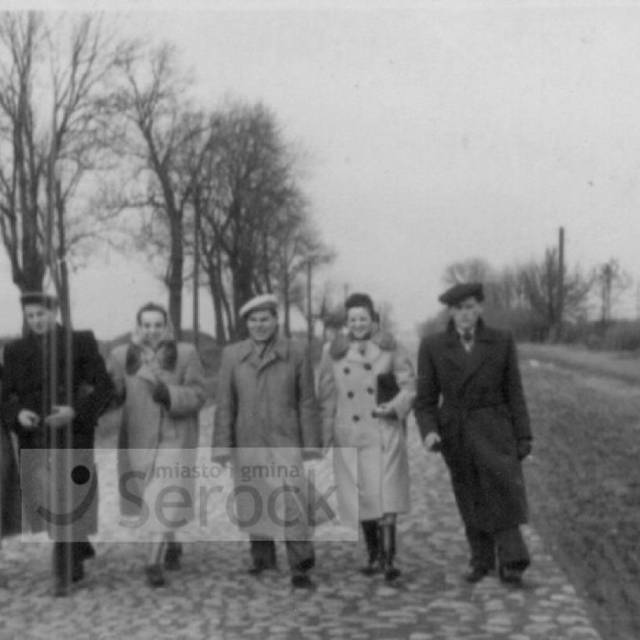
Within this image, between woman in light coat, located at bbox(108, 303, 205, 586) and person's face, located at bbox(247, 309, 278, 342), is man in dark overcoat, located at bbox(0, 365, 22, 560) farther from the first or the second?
person's face, located at bbox(247, 309, 278, 342)

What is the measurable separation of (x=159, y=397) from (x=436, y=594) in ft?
6.28

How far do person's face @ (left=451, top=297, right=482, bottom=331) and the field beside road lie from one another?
5.02 ft

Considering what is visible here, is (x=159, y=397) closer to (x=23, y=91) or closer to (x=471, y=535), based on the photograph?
(x=471, y=535)

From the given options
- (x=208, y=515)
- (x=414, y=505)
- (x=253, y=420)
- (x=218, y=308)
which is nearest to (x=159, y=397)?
(x=253, y=420)

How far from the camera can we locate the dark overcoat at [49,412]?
7.30 metres

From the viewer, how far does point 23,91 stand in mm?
33656

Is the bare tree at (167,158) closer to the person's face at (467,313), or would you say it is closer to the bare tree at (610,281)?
the person's face at (467,313)

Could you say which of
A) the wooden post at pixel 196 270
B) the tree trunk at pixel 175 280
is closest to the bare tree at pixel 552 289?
the wooden post at pixel 196 270

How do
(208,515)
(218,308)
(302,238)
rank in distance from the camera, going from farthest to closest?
1. (302,238)
2. (218,308)
3. (208,515)

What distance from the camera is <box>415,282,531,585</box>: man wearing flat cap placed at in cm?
714

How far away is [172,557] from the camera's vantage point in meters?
7.75

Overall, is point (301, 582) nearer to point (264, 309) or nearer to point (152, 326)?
point (264, 309)

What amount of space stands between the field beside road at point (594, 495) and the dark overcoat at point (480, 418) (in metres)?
0.62

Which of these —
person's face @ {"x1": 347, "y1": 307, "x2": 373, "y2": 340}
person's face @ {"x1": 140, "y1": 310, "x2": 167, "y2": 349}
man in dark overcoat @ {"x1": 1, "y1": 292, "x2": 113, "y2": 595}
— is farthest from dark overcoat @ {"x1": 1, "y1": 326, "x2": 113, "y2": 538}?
person's face @ {"x1": 347, "y1": 307, "x2": 373, "y2": 340}
